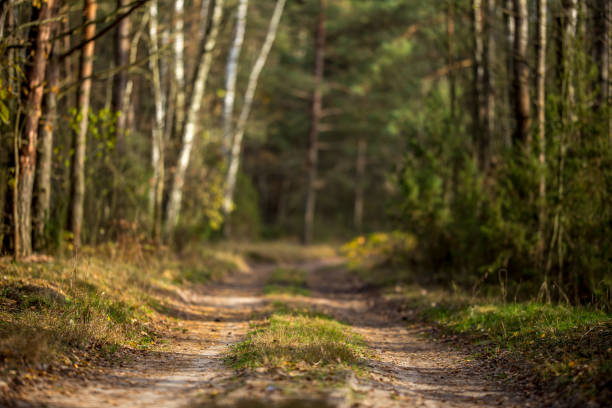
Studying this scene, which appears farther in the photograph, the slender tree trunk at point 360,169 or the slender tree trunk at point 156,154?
the slender tree trunk at point 360,169

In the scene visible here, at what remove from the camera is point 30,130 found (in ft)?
30.0

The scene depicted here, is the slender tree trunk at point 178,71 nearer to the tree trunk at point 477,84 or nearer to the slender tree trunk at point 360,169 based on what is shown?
the tree trunk at point 477,84

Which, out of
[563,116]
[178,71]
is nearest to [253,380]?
[563,116]

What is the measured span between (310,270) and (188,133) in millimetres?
7868

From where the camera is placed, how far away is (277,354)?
6.03 meters

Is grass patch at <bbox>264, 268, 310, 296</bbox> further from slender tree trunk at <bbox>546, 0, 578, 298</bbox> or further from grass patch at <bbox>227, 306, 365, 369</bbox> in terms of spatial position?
slender tree trunk at <bbox>546, 0, 578, 298</bbox>

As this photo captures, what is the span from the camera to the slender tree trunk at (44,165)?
978cm

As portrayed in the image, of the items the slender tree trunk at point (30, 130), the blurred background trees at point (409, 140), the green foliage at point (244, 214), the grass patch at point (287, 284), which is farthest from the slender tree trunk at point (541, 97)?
the green foliage at point (244, 214)

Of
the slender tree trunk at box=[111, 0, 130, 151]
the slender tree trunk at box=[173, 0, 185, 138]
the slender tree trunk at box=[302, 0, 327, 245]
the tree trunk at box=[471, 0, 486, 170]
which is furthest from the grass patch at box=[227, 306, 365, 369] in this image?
the slender tree trunk at box=[302, 0, 327, 245]

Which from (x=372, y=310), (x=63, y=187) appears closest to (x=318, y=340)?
(x=372, y=310)

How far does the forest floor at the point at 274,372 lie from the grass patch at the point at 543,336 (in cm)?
36

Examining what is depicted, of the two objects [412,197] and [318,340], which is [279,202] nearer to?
[412,197]

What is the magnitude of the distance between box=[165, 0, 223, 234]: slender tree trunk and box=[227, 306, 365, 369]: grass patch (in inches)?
296

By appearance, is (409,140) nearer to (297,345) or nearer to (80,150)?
(80,150)
